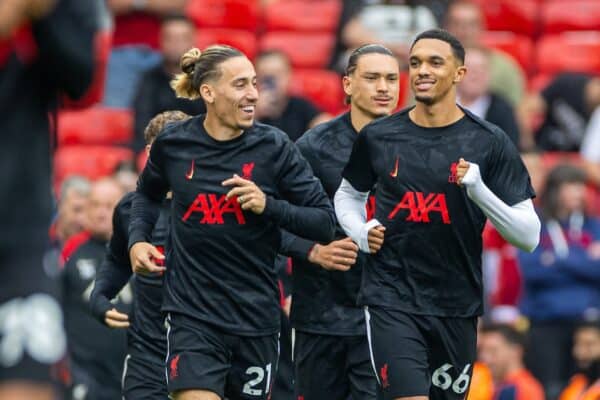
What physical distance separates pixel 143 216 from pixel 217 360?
91cm

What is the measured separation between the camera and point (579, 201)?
40.8 feet

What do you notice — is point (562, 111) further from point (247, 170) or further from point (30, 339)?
point (30, 339)

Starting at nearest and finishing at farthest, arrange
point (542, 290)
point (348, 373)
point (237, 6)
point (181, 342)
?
point (181, 342) → point (348, 373) → point (542, 290) → point (237, 6)

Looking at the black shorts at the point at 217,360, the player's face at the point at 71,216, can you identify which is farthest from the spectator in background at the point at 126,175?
the black shorts at the point at 217,360

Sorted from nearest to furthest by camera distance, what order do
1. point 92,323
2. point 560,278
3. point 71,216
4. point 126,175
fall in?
point 92,323, point 560,278, point 126,175, point 71,216

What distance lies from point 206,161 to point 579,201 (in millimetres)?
5363

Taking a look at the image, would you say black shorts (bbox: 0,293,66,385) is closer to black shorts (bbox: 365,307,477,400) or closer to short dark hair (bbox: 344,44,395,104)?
black shorts (bbox: 365,307,477,400)

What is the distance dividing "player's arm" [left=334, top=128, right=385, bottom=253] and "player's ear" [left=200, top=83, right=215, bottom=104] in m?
0.80

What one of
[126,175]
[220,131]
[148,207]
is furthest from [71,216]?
[220,131]

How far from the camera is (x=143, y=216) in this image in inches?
318

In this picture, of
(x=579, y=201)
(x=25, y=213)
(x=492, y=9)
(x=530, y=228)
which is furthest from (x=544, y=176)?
(x=25, y=213)

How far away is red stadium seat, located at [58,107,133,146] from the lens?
15422 millimetres

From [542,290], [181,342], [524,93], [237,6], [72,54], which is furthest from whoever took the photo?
[237,6]

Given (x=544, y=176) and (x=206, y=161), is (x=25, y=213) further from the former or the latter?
(x=544, y=176)
